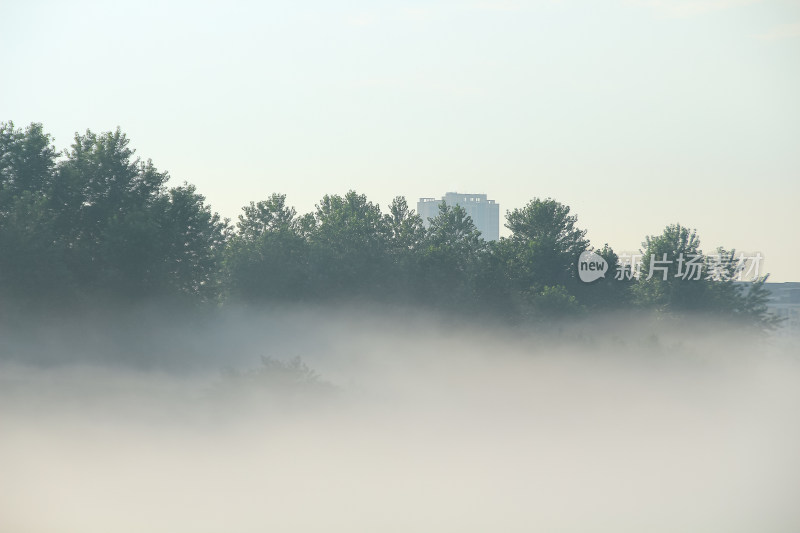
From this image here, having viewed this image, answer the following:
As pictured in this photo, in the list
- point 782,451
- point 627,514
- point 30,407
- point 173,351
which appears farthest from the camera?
point 782,451

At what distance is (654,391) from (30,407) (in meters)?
61.1

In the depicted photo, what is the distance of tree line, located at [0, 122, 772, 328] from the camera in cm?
6053

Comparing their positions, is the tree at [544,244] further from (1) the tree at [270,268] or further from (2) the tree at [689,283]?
(1) the tree at [270,268]

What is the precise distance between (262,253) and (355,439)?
1073 inches

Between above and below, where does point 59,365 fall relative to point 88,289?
below

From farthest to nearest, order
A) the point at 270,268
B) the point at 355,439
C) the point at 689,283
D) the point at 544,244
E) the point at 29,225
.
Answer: the point at 689,283 < the point at 544,244 < the point at 270,268 < the point at 29,225 < the point at 355,439

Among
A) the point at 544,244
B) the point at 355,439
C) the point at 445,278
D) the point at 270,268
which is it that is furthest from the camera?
the point at 544,244

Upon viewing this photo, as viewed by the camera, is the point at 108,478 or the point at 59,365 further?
the point at 59,365

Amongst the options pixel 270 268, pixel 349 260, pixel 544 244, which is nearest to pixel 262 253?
pixel 270 268

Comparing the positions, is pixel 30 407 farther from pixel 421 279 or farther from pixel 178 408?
pixel 421 279

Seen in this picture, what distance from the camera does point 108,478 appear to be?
42.2 metres

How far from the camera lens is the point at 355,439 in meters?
53.7

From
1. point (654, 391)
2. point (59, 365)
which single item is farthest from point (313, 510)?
point (654, 391)

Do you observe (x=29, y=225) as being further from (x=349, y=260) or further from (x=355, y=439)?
(x=349, y=260)
